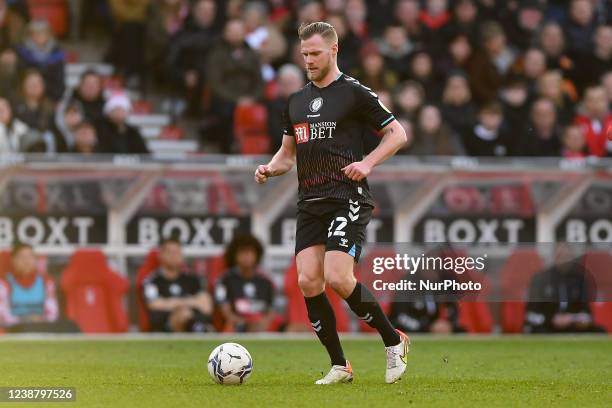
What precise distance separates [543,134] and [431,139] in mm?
1430

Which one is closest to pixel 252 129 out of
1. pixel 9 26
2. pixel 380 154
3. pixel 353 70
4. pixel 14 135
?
pixel 353 70

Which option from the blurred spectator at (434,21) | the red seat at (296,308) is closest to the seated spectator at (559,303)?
the red seat at (296,308)

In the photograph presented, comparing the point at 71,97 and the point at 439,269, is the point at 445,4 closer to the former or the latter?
the point at 71,97

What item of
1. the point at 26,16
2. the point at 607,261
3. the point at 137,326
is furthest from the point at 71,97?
the point at 607,261

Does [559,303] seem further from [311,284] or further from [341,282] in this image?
[341,282]

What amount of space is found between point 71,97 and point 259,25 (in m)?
2.87

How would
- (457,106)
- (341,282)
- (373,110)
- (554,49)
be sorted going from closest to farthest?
(341,282)
(373,110)
(457,106)
(554,49)

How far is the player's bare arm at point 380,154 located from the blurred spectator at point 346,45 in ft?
28.5

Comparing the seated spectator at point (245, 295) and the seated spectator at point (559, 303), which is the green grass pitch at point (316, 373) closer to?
the seated spectator at point (559, 303)

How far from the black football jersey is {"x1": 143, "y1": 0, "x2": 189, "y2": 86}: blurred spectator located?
9227 millimetres

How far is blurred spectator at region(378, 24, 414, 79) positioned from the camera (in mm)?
17859

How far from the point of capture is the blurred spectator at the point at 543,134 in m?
16.7

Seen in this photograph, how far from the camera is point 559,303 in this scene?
1520 cm

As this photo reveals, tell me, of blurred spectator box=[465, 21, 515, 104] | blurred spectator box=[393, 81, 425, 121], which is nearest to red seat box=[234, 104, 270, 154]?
blurred spectator box=[393, 81, 425, 121]
